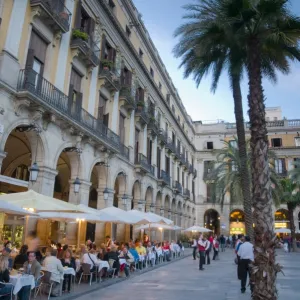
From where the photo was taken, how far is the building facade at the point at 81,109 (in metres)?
12.7

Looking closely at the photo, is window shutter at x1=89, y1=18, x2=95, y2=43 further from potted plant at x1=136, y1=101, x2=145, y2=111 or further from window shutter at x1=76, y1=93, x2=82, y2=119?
potted plant at x1=136, y1=101, x2=145, y2=111

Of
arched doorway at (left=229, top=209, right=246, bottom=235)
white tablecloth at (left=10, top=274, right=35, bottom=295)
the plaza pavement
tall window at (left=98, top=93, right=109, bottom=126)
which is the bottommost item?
the plaza pavement

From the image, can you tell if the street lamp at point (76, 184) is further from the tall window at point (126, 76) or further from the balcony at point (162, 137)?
the balcony at point (162, 137)

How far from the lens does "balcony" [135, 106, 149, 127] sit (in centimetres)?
2484

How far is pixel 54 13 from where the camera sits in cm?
1418

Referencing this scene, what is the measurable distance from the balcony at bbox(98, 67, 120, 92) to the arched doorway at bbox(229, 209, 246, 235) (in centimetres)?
3528

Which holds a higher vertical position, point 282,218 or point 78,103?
point 78,103

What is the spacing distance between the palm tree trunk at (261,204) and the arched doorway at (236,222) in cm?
4423

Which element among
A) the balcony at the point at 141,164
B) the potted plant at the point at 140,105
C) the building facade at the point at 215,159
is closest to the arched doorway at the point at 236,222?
the building facade at the point at 215,159

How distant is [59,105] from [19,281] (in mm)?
8780

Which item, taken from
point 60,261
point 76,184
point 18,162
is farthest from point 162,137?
point 60,261

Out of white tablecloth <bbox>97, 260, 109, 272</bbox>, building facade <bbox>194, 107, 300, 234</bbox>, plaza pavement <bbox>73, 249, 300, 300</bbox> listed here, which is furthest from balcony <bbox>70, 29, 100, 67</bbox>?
building facade <bbox>194, 107, 300, 234</bbox>

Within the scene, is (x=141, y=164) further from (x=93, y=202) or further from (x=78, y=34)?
(x=78, y=34)

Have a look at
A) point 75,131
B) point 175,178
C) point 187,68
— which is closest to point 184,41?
point 187,68
